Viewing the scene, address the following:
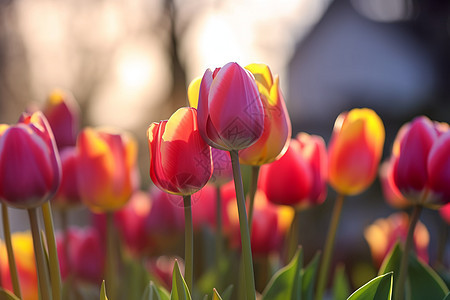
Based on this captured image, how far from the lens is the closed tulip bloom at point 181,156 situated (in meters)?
0.57

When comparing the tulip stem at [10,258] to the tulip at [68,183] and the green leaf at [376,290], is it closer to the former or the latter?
the tulip at [68,183]

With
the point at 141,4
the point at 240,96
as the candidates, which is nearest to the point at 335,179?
the point at 240,96

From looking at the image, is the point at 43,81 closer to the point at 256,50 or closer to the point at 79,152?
the point at 256,50

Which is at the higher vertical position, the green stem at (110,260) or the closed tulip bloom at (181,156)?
the closed tulip bloom at (181,156)

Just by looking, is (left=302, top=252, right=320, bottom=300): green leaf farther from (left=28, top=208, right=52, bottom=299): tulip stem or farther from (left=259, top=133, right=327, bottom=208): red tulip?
(left=28, top=208, right=52, bottom=299): tulip stem

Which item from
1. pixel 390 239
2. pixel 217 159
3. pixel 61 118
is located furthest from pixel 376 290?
pixel 61 118

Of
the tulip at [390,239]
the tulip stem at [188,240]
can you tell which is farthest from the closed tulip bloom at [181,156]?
the tulip at [390,239]

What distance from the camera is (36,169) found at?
59 cm

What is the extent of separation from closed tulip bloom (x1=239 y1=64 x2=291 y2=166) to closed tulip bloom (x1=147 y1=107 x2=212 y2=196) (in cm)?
10

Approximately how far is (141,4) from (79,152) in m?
9.38

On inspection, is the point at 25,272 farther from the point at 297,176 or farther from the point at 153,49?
the point at 153,49

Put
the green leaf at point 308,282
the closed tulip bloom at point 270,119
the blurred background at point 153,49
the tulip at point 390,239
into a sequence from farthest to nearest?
the blurred background at point 153,49
the tulip at point 390,239
the green leaf at point 308,282
the closed tulip bloom at point 270,119

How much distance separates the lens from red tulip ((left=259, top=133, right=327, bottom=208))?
0.88 m

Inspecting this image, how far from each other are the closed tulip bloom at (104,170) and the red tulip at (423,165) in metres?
0.43
